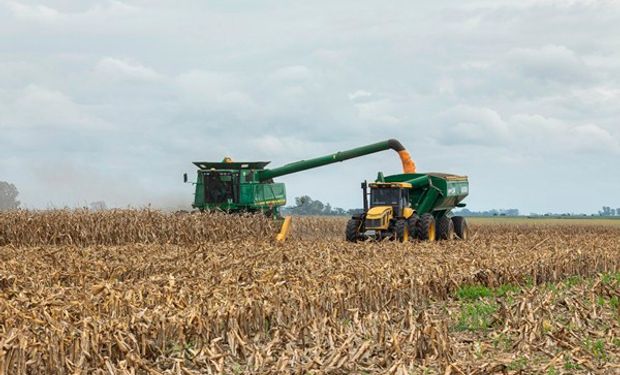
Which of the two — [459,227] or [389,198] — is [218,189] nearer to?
[389,198]

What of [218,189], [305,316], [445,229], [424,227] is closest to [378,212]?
[424,227]

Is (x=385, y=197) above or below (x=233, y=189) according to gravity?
below

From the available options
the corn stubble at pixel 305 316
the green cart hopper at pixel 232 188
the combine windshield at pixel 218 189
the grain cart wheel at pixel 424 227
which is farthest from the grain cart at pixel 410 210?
the corn stubble at pixel 305 316

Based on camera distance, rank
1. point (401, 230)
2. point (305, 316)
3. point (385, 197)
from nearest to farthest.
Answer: point (305, 316)
point (401, 230)
point (385, 197)

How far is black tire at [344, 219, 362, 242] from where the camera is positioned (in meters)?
23.0

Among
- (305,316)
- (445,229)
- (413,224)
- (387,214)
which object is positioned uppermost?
(387,214)

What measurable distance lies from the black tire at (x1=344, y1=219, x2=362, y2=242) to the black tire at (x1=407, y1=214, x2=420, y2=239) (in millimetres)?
1485

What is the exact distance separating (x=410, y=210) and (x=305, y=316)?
14.6 meters

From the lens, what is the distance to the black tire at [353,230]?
75.6ft

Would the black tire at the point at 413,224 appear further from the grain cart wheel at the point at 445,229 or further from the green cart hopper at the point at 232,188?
the green cart hopper at the point at 232,188

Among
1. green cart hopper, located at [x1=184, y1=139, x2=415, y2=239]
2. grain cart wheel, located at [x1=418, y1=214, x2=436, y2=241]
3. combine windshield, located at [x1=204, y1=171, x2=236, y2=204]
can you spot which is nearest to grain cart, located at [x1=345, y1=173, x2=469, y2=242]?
grain cart wheel, located at [x1=418, y1=214, x2=436, y2=241]

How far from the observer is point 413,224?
23.1 meters

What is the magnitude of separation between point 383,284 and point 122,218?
14487 millimetres

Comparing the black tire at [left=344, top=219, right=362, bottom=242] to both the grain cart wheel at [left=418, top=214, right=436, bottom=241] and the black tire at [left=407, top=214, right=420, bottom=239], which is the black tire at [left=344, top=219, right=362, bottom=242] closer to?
the black tire at [left=407, top=214, right=420, bottom=239]
